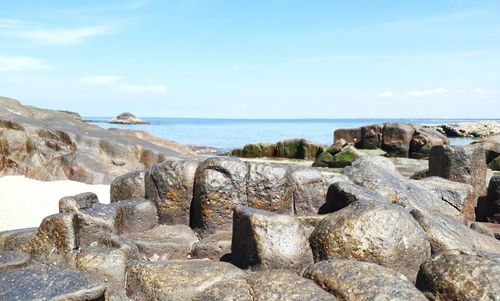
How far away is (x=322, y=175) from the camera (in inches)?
374

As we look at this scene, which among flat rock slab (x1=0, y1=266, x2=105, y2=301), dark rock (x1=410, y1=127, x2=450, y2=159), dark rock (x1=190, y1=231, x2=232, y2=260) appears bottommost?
dark rock (x1=410, y1=127, x2=450, y2=159)

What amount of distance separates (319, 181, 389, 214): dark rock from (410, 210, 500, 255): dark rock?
0.72 m

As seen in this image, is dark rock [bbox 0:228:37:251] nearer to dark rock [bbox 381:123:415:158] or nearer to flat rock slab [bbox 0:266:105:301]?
flat rock slab [bbox 0:266:105:301]

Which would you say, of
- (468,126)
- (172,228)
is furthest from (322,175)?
(468,126)

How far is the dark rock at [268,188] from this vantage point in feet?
29.1

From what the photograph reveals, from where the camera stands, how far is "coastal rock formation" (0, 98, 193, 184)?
1756 centimetres

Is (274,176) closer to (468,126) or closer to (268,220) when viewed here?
(268,220)

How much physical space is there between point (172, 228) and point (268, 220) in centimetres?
273

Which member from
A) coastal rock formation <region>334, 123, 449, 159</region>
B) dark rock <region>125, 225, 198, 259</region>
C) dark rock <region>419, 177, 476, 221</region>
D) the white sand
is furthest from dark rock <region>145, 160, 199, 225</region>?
coastal rock formation <region>334, 123, 449, 159</region>

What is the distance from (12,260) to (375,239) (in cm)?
432

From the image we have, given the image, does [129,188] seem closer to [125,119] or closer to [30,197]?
[30,197]

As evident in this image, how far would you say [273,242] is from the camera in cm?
675

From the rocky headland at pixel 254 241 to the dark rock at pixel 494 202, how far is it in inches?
57.8

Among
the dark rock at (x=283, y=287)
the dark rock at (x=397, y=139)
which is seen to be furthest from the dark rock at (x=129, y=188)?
the dark rock at (x=397, y=139)
